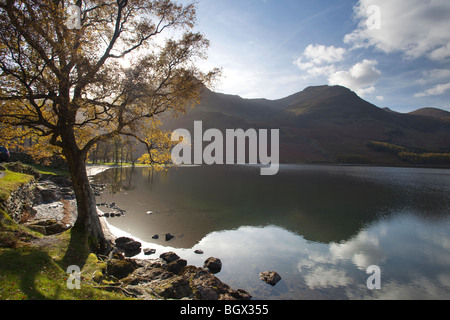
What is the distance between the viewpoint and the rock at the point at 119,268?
1355cm

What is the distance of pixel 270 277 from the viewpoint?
16141 mm

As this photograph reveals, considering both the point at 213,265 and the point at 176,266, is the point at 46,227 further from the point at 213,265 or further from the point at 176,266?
the point at 213,265

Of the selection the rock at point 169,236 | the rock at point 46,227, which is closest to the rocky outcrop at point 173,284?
the rock at point 46,227

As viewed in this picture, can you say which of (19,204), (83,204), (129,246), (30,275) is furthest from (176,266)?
(19,204)

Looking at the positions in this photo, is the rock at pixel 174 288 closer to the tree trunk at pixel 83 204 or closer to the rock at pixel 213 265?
the rock at pixel 213 265

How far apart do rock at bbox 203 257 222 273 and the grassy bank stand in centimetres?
753

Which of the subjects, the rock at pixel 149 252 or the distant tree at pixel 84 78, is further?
the rock at pixel 149 252

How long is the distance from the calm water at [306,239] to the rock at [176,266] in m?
1.91

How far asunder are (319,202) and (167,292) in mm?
38212

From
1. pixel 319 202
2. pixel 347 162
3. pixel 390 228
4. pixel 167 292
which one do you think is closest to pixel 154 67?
pixel 167 292

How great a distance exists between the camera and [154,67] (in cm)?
1577

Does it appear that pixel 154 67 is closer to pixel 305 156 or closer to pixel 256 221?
pixel 256 221

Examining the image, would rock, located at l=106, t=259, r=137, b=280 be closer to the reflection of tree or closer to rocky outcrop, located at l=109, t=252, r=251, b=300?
rocky outcrop, located at l=109, t=252, r=251, b=300

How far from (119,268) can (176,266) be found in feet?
13.0
